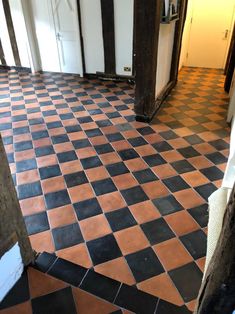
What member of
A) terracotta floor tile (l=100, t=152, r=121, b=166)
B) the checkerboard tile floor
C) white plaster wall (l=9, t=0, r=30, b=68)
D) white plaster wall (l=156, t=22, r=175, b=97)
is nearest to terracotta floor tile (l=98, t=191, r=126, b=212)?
the checkerboard tile floor

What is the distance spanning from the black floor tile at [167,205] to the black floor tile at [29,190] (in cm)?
112

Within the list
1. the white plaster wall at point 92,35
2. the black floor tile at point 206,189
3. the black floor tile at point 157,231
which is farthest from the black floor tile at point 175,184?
the white plaster wall at point 92,35

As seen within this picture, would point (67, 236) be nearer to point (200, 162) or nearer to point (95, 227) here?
point (95, 227)

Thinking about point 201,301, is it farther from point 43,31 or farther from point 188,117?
point 43,31

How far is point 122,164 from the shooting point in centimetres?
280

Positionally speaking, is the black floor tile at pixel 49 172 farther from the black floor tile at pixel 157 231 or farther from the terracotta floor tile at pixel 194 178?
the terracotta floor tile at pixel 194 178

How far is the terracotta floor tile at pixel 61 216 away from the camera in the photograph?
209 centimetres

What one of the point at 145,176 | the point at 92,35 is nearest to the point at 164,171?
the point at 145,176

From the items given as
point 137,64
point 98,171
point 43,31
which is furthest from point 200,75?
point 98,171

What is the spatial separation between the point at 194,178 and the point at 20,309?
187 centimetres

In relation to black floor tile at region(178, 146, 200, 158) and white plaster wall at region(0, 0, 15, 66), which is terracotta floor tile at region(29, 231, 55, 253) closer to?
black floor tile at region(178, 146, 200, 158)

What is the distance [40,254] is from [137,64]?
8.39 feet

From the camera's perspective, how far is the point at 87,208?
7.32 feet

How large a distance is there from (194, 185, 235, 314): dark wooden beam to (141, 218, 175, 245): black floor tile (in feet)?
3.19
